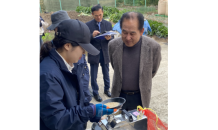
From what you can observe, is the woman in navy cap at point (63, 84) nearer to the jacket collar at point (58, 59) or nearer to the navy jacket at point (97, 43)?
the jacket collar at point (58, 59)

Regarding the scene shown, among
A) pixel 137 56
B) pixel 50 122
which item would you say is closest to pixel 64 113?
pixel 50 122

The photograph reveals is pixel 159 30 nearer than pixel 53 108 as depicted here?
No

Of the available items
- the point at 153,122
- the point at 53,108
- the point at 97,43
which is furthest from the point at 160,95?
the point at 53,108

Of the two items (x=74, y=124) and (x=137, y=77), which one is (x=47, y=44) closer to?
(x=74, y=124)

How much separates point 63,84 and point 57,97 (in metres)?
0.13

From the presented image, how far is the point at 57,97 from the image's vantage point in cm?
114

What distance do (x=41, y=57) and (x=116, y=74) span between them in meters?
1.23

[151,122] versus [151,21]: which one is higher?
[151,21]

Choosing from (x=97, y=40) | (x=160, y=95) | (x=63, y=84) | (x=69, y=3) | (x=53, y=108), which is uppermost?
(x=69, y=3)

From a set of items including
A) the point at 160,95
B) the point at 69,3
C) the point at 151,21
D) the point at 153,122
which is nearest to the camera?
the point at 153,122

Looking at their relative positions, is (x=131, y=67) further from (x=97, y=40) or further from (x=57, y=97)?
(x=97, y=40)

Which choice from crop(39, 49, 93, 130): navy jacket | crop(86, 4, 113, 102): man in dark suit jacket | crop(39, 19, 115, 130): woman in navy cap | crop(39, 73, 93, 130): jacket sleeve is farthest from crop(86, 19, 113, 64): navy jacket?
crop(39, 73, 93, 130): jacket sleeve

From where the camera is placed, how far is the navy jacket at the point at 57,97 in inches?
42.9

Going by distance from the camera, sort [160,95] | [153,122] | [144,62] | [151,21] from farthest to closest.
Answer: [151,21] < [160,95] < [144,62] < [153,122]
